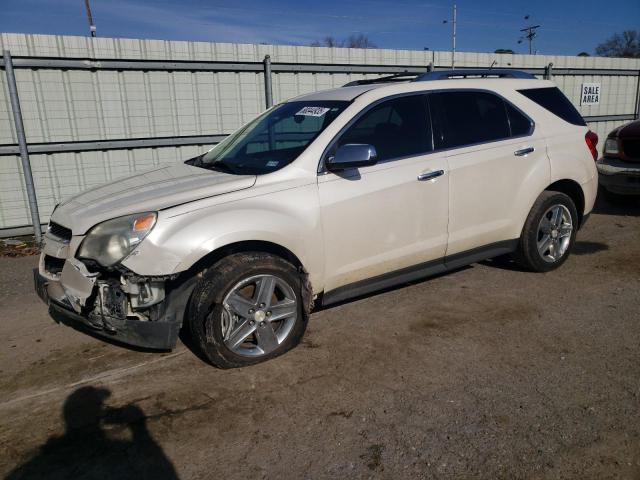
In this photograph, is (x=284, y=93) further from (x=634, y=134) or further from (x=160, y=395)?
(x=160, y=395)

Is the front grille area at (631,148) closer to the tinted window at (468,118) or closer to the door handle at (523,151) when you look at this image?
the door handle at (523,151)

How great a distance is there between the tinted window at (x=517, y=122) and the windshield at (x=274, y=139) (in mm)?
1690

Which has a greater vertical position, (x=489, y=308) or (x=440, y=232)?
(x=440, y=232)

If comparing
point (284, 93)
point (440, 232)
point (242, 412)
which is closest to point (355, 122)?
point (440, 232)

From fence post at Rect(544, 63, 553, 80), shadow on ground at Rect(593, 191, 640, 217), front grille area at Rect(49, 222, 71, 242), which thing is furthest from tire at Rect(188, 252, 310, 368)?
fence post at Rect(544, 63, 553, 80)

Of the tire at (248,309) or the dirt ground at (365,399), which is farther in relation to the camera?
the tire at (248,309)

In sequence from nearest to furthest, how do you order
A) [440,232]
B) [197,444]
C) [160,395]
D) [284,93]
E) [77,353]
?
[197,444]
[160,395]
[77,353]
[440,232]
[284,93]

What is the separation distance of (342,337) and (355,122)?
162cm

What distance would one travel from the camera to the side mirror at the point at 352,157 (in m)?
3.67

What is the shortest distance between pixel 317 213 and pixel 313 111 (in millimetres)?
1045

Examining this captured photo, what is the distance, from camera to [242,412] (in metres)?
3.08

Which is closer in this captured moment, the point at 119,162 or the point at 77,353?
the point at 77,353

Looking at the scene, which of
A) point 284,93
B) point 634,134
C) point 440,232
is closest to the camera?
point 440,232

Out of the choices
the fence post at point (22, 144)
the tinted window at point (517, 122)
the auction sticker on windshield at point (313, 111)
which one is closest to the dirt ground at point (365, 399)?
the tinted window at point (517, 122)
